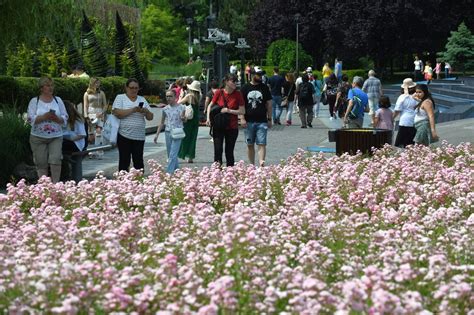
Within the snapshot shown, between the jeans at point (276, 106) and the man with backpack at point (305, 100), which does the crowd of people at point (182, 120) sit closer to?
the man with backpack at point (305, 100)

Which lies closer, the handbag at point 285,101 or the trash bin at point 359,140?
the trash bin at point 359,140

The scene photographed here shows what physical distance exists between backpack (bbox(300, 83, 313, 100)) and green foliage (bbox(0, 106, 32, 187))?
14764mm

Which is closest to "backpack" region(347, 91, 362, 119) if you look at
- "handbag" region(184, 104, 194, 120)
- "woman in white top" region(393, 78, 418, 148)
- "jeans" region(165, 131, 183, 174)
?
"handbag" region(184, 104, 194, 120)

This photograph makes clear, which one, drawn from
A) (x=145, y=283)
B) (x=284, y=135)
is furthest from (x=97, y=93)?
(x=145, y=283)

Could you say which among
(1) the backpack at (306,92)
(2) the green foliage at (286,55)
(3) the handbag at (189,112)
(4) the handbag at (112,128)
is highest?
(4) the handbag at (112,128)

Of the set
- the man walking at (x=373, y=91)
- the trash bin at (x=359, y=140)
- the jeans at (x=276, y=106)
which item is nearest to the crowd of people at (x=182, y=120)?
the trash bin at (x=359, y=140)

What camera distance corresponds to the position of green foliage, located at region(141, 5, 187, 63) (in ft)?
322

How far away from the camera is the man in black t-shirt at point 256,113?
1772 centimetres

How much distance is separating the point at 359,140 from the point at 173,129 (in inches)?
112

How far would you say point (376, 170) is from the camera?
13.8m

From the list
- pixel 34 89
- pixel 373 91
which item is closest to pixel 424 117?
pixel 34 89

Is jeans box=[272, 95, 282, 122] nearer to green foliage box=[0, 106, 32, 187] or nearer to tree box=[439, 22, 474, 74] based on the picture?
green foliage box=[0, 106, 32, 187]

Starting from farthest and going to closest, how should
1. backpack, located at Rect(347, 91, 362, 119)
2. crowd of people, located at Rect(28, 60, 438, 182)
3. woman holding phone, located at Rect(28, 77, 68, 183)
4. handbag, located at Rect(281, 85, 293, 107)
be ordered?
1. handbag, located at Rect(281, 85, 293, 107)
2. backpack, located at Rect(347, 91, 362, 119)
3. crowd of people, located at Rect(28, 60, 438, 182)
4. woman holding phone, located at Rect(28, 77, 68, 183)

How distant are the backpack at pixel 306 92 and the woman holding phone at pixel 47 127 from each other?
57.4 ft
